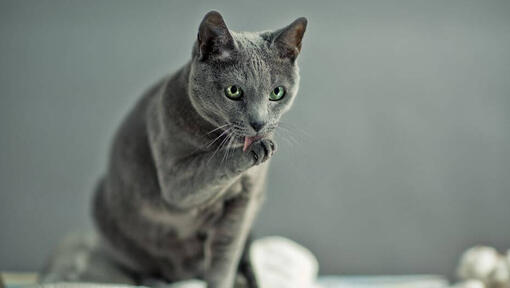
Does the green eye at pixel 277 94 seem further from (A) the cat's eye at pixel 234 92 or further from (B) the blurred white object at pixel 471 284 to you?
(B) the blurred white object at pixel 471 284

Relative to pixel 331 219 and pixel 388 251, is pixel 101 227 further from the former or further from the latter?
pixel 388 251

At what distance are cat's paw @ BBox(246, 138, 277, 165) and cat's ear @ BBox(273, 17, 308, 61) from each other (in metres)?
0.18

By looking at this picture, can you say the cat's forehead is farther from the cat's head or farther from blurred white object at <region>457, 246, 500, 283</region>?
blurred white object at <region>457, 246, 500, 283</region>

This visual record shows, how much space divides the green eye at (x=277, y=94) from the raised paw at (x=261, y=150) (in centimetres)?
10

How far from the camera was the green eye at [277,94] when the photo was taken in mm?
905

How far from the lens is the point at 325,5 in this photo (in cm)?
135

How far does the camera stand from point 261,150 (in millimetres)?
843

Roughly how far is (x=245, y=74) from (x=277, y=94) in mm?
81

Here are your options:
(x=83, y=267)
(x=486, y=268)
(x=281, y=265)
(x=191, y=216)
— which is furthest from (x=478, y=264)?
(x=83, y=267)

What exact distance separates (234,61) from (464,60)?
3.25 ft

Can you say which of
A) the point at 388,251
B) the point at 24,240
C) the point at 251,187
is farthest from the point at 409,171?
the point at 24,240

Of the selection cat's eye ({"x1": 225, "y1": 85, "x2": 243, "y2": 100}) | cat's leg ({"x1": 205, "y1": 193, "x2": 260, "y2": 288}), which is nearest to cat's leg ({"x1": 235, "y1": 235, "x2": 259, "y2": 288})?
cat's leg ({"x1": 205, "y1": 193, "x2": 260, "y2": 288})

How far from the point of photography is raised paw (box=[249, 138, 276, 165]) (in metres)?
0.84

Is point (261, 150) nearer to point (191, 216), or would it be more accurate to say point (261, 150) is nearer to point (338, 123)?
point (191, 216)
